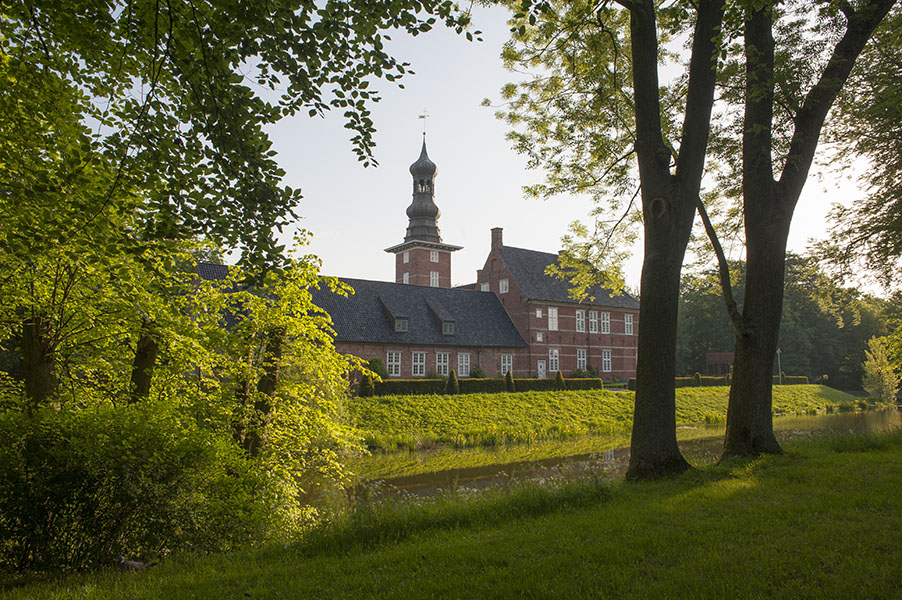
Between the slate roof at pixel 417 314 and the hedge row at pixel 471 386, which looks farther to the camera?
the slate roof at pixel 417 314

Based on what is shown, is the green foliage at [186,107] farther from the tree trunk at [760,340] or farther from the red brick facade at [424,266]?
the red brick facade at [424,266]

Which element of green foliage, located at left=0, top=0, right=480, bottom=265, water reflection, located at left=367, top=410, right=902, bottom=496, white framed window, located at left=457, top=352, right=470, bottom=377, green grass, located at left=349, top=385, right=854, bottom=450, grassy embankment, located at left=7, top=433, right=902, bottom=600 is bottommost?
water reflection, located at left=367, top=410, right=902, bottom=496

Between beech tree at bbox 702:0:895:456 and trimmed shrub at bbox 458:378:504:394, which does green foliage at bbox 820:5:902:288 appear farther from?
trimmed shrub at bbox 458:378:504:394

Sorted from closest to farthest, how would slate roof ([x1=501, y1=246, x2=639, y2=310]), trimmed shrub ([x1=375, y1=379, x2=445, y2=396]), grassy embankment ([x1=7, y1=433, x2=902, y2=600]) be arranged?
grassy embankment ([x1=7, y1=433, x2=902, y2=600])
trimmed shrub ([x1=375, y1=379, x2=445, y2=396])
slate roof ([x1=501, y1=246, x2=639, y2=310])

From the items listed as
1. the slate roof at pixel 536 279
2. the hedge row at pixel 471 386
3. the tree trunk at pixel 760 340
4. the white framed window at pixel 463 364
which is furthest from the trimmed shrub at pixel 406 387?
the tree trunk at pixel 760 340

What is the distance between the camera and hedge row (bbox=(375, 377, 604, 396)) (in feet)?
80.8

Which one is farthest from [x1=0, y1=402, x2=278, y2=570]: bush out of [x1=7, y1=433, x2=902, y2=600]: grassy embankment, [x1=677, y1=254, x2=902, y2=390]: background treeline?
[x1=677, y1=254, x2=902, y2=390]: background treeline

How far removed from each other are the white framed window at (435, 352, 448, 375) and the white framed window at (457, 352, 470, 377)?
2.81 ft

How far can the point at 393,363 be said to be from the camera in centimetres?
3084

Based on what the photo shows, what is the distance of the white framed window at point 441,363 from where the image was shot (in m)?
32.6

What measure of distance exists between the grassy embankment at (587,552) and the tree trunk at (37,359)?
2637 millimetres

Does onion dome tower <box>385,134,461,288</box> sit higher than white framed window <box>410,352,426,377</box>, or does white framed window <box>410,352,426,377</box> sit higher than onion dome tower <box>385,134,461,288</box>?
onion dome tower <box>385,134,461,288</box>

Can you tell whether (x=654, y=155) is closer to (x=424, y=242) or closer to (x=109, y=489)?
(x=109, y=489)

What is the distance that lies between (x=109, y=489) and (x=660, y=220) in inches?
315
